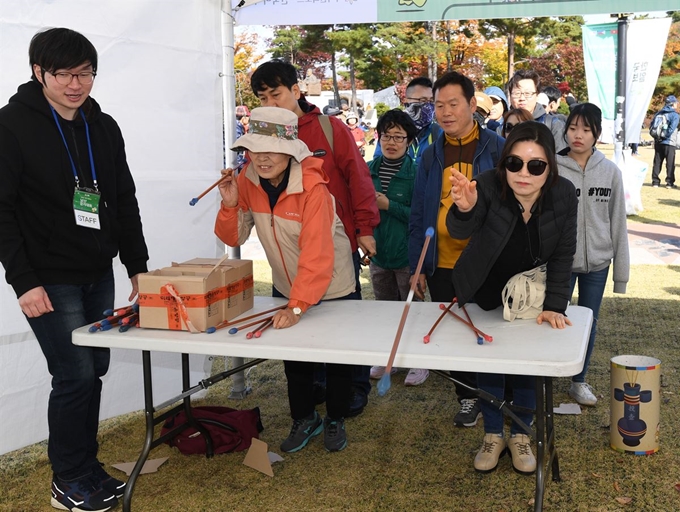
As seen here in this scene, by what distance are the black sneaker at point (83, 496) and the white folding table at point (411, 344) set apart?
12 centimetres

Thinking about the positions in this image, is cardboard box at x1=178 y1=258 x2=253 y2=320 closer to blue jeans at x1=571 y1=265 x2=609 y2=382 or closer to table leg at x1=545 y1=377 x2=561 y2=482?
table leg at x1=545 y1=377 x2=561 y2=482

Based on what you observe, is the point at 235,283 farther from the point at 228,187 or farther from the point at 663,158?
the point at 663,158

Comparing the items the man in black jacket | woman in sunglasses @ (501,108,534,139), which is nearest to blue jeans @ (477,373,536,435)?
the man in black jacket

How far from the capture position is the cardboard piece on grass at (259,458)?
3000 mm

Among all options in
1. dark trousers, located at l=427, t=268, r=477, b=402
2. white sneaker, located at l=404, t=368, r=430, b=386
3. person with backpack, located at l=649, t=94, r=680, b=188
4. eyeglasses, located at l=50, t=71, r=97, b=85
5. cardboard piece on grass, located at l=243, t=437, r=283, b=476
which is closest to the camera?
eyeglasses, located at l=50, t=71, r=97, b=85

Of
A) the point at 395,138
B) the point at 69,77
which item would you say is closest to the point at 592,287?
the point at 395,138

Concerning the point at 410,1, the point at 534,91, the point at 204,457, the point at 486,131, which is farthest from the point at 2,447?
the point at 534,91

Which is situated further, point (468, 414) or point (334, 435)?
point (468, 414)

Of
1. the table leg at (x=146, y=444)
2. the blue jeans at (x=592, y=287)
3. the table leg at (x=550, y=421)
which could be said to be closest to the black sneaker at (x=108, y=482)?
the table leg at (x=146, y=444)

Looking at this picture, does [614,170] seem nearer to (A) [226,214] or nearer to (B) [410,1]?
(B) [410,1]

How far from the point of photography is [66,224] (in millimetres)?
2445

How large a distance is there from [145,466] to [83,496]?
0.42 meters

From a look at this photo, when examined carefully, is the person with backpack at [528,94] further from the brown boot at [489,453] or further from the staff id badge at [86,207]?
the staff id badge at [86,207]

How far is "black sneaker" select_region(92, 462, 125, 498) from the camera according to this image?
275 centimetres
